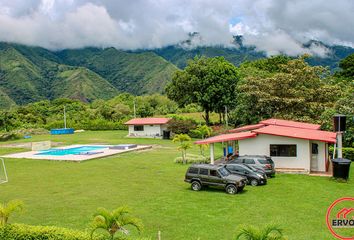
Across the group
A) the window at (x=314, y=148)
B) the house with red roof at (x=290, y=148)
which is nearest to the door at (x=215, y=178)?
the house with red roof at (x=290, y=148)

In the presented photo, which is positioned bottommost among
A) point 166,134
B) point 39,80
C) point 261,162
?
point 261,162

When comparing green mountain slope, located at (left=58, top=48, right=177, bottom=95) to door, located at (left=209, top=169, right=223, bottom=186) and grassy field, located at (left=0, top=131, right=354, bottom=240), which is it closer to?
grassy field, located at (left=0, top=131, right=354, bottom=240)

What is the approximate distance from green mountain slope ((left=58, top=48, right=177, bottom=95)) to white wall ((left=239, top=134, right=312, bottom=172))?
11111 centimetres

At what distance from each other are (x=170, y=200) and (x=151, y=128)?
3778cm

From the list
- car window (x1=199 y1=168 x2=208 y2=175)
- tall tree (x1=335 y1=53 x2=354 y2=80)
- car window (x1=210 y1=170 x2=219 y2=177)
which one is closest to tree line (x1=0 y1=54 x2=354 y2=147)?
tall tree (x1=335 y1=53 x2=354 y2=80)

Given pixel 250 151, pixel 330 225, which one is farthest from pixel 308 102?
pixel 330 225

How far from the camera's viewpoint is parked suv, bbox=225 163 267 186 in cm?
2120

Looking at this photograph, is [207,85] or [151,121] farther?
[207,85]

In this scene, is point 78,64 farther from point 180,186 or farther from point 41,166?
point 180,186

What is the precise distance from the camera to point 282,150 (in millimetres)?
25797

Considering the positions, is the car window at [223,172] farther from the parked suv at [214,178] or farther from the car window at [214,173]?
the car window at [214,173]

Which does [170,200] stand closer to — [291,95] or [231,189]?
[231,189]

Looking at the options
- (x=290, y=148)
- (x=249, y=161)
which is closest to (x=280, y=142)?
(x=290, y=148)

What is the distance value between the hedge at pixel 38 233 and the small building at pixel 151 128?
41942 millimetres
